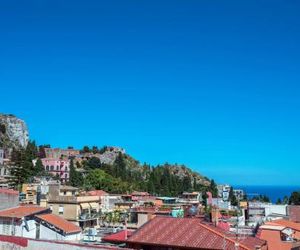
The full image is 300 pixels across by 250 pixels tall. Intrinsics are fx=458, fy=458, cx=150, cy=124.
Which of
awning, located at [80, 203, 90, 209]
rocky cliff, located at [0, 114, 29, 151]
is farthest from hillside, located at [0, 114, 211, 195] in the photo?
awning, located at [80, 203, 90, 209]

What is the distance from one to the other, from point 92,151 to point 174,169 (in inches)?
1586

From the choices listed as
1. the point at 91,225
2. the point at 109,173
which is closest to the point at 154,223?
the point at 91,225

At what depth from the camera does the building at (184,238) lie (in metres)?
24.6

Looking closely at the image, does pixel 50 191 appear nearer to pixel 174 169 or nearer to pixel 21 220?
pixel 21 220

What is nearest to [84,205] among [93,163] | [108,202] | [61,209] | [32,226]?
[61,209]

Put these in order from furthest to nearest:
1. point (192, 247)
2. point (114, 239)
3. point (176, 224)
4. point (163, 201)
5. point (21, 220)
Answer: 1. point (163, 201)
2. point (21, 220)
3. point (114, 239)
4. point (176, 224)
5. point (192, 247)

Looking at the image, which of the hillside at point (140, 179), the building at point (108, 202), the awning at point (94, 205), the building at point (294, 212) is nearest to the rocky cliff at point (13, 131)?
the hillside at point (140, 179)

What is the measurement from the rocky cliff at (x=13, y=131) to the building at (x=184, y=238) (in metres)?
130

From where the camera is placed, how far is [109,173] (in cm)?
12294

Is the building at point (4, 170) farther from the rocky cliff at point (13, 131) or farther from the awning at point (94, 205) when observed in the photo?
the rocky cliff at point (13, 131)

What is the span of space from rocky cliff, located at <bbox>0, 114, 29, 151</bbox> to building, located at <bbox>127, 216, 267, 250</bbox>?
130 meters

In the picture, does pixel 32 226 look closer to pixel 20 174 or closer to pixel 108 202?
pixel 108 202

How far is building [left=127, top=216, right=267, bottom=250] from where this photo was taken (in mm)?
24562

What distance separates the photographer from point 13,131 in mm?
162000
